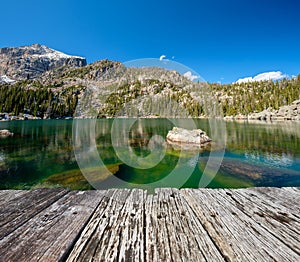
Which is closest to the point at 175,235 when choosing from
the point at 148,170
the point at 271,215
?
the point at 271,215

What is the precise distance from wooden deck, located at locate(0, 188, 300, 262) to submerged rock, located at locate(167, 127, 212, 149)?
19.7 m

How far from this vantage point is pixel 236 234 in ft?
6.68

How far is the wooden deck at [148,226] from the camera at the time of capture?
170cm

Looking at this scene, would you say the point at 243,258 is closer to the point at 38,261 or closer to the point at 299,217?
the point at 299,217

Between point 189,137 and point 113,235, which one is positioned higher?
point 113,235

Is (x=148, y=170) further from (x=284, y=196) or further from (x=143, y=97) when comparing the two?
(x=284, y=196)

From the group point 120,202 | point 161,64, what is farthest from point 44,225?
point 161,64

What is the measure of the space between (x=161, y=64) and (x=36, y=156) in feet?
57.8

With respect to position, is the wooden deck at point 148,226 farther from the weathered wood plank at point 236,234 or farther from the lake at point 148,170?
the lake at point 148,170

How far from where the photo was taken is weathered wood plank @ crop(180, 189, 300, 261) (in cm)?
170

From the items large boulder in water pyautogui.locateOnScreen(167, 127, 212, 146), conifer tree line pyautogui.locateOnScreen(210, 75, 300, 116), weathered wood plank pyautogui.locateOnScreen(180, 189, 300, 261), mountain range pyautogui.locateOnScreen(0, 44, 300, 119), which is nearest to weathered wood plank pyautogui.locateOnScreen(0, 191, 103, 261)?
weathered wood plank pyautogui.locateOnScreen(180, 189, 300, 261)

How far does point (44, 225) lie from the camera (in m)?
2.16

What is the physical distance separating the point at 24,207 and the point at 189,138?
22463 mm

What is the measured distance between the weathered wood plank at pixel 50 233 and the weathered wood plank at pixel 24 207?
109mm
